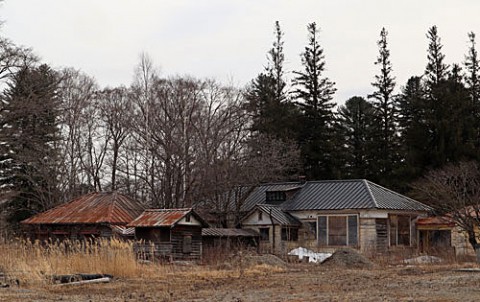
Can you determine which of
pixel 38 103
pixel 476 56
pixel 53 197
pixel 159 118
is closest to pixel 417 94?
pixel 476 56

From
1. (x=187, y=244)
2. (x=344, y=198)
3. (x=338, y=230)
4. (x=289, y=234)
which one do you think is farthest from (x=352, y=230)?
(x=187, y=244)

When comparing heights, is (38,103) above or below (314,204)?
above

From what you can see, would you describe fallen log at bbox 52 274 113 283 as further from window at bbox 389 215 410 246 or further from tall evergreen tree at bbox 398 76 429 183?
tall evergreen tree at bbox 398 76 429 183

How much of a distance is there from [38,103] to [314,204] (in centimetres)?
1791

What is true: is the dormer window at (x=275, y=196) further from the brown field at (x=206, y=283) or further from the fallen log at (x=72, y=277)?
the fallen log at (x=72, y=277)

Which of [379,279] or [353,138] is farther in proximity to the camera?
[353,138]

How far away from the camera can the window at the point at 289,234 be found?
42344 mm

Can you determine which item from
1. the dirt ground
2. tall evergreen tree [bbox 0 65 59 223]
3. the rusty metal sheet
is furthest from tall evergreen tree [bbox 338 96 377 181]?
the dirt ground

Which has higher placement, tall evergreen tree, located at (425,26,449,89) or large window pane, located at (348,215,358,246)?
tall evergreen tree, located at (425,26,449,89)

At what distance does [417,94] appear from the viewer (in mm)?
55781

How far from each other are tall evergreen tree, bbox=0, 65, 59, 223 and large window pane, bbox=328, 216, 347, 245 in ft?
54.8

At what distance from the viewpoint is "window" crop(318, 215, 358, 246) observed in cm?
4112

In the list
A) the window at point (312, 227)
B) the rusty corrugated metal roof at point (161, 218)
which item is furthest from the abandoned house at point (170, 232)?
the window at point (312, 227)

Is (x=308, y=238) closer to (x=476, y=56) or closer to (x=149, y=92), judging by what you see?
(x=149, y=92)
